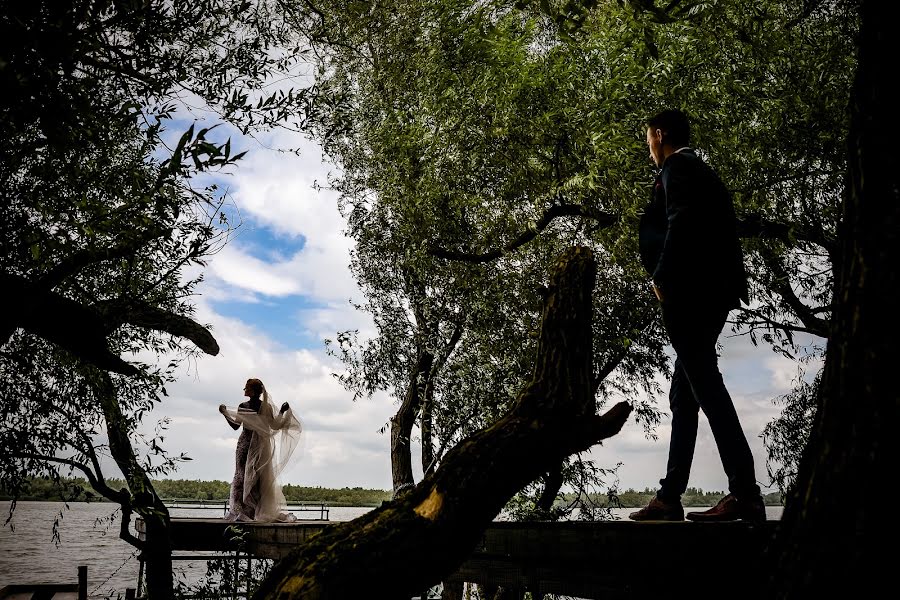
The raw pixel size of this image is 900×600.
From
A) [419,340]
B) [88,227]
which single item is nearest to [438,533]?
[88,227]

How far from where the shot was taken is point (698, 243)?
4.01m

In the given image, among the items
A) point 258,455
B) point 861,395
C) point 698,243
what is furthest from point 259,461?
point 861,395

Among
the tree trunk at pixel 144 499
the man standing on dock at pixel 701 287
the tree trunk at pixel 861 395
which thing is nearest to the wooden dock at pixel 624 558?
the tree trunk at pixel 861 395

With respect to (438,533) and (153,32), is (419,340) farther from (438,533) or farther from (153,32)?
(438,533)

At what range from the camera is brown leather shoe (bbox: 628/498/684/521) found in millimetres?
4238

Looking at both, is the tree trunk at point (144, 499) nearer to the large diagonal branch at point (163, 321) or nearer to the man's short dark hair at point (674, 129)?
the large diagonal branch at point (163, 321)

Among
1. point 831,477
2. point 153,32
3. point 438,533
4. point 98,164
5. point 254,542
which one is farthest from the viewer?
point 254,542

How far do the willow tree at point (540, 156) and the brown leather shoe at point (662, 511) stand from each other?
400 cm

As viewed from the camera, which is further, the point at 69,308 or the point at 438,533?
the point at 69,308

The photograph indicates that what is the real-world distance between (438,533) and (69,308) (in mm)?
5238

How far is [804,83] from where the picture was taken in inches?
333

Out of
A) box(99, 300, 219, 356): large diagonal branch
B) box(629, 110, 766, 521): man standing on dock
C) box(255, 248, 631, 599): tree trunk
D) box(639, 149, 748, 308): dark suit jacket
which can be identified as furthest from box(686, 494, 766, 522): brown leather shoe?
box(99, 300, 219, 356): large diagonal branch

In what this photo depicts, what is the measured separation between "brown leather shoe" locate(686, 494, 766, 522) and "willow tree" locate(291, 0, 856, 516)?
4117 millimetres

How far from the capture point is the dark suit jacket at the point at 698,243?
13.1 feet
